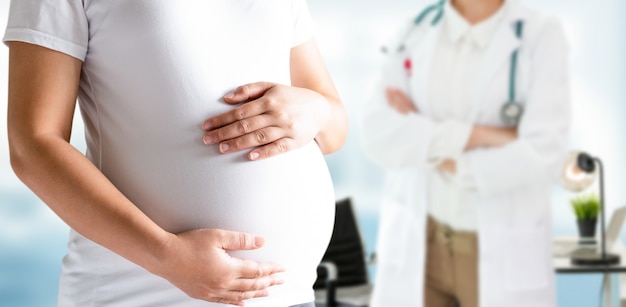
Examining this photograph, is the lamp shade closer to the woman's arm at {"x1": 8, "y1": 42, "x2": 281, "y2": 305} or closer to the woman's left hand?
the woman's left hand

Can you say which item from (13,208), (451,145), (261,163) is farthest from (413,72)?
(13,208)

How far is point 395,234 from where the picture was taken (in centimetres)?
287

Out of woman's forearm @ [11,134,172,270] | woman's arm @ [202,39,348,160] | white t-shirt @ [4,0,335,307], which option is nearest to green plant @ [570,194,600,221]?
woman's arm @ [202,39,348,160]

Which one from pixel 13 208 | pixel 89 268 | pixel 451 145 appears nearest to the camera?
pixel 89 268

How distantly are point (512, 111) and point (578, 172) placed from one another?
704 mm

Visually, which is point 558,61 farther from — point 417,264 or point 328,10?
point 328,10

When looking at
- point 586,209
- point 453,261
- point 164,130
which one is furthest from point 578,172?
point 164,130

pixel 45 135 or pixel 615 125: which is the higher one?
pixel 615 125

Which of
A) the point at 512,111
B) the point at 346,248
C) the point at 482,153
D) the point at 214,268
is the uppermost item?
the point at 512,111

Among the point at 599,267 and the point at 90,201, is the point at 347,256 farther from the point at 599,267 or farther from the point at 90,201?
the point at 90,201

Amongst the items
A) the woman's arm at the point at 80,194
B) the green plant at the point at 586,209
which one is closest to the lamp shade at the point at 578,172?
the green plant at the point at 586,209

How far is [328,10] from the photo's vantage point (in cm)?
481

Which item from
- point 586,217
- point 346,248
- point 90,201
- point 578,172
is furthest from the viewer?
point 346,248

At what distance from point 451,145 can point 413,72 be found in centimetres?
28
